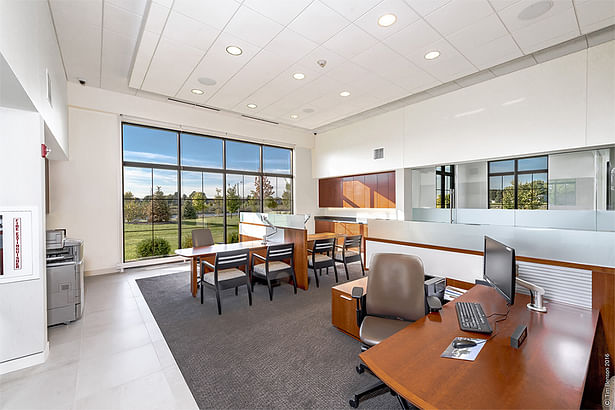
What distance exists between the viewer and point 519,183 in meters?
6.09

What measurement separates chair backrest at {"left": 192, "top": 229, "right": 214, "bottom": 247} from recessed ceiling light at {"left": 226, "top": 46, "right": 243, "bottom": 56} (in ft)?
9.65

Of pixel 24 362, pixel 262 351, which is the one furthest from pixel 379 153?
pixel 24 362

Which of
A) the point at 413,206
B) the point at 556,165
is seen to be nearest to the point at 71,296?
the point at 413,206

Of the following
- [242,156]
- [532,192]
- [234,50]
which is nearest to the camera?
[234,50]

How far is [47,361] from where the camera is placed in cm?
243

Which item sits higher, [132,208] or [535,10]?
[535,10]

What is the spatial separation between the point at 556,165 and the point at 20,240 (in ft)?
26.6

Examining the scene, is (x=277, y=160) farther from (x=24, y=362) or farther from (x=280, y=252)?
(x=24, y=362)

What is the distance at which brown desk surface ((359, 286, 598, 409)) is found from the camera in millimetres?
1030

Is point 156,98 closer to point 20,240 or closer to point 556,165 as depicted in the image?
point 20,240

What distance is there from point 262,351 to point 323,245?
2.32m

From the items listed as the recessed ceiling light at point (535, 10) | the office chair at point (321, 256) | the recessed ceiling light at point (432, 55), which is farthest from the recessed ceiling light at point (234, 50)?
the recessed ceiling light at point (535, 10)

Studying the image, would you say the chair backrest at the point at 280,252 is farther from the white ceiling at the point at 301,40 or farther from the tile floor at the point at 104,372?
the white ceiling at the point at 301,40

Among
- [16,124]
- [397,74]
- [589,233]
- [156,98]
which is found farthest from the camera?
[156,98]
